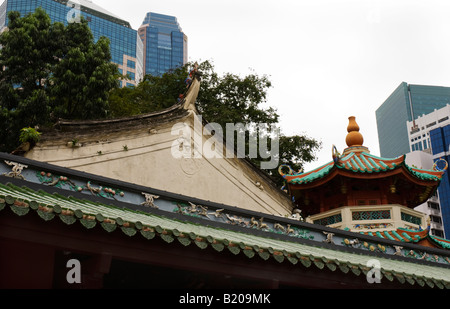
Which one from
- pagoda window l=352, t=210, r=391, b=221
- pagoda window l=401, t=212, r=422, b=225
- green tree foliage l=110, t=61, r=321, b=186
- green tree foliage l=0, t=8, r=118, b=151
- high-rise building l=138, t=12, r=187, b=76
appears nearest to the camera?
pagoda window l=352, t=210, r=391, b=221

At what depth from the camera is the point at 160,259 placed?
6.00 metres

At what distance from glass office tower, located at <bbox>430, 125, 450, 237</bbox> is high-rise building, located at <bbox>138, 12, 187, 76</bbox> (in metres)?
65.4

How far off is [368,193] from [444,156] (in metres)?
73.8

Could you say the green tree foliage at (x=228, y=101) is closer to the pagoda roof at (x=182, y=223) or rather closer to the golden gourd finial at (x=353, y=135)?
the golden gourd finial at (x=353, y=135)

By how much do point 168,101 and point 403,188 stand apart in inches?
629

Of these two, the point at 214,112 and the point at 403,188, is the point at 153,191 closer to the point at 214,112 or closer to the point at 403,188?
the point at 403,188

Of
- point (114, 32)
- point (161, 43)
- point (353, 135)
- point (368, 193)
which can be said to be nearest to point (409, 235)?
point (368, 193)

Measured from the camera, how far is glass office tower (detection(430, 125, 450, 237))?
78919 mm

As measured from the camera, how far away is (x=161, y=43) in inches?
5295

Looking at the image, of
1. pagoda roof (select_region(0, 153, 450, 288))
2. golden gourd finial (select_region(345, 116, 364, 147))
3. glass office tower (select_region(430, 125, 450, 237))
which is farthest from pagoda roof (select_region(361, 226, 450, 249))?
glass office tower (select_region(430, 125, 450, 237))

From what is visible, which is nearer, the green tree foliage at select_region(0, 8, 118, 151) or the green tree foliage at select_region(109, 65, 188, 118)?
the green tree foliage at select_region(0, 8, 118, 151)

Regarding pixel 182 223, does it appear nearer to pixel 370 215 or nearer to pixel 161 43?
pixel 370 215

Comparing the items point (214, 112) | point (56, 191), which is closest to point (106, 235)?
point (56, 191)

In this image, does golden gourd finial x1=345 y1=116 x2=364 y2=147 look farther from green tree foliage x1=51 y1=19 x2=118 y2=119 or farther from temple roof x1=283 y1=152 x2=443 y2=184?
green tree foliage x1=51 y1=19 x2=118 y2=119
